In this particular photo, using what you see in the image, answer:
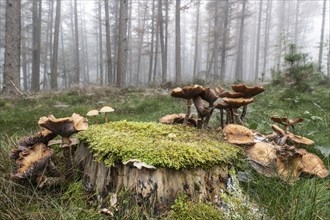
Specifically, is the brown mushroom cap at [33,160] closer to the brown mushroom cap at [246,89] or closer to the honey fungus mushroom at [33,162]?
the honey fungus mushroom at [33,162]

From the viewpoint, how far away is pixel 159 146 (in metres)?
2.32

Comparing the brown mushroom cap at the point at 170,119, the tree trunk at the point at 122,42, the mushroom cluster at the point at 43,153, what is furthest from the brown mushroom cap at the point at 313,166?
the tree trunk at the point at 122,42

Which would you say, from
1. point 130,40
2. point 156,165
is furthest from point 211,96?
point 130,40

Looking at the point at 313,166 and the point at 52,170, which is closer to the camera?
the point at 52,170

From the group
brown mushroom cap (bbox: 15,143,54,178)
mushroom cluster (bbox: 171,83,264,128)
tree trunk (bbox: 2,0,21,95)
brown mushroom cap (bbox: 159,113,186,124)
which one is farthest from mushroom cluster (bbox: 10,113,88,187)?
tree trunk (bbox: 2,0,21,95)

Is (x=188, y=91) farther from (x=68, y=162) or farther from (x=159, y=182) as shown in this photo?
(x=68, y=162)

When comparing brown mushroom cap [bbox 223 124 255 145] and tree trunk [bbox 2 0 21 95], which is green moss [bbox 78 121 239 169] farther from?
tree trunk [bbox 2 0 21 95]

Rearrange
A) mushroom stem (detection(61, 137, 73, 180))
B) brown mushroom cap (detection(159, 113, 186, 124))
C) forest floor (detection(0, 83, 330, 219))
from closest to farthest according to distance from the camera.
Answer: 1. forest floor (detection(0, 83, 330, 219))
2. mushroom stem (detection(61, 137, 73, 180))
3. brown mushroom cap (detection(159, 113, 186, 124))

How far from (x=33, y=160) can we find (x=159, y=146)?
3.70 feet

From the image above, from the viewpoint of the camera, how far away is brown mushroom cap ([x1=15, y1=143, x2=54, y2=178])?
2336 millimetres

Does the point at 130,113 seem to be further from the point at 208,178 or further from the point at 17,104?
the point at 208,178

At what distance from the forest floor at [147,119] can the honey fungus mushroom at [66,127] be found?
25cm

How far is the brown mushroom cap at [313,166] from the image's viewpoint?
2676mm

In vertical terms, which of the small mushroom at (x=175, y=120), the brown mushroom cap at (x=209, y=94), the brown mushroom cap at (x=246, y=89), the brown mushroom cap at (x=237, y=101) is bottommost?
the small mushroom at (x=175, y=120)
